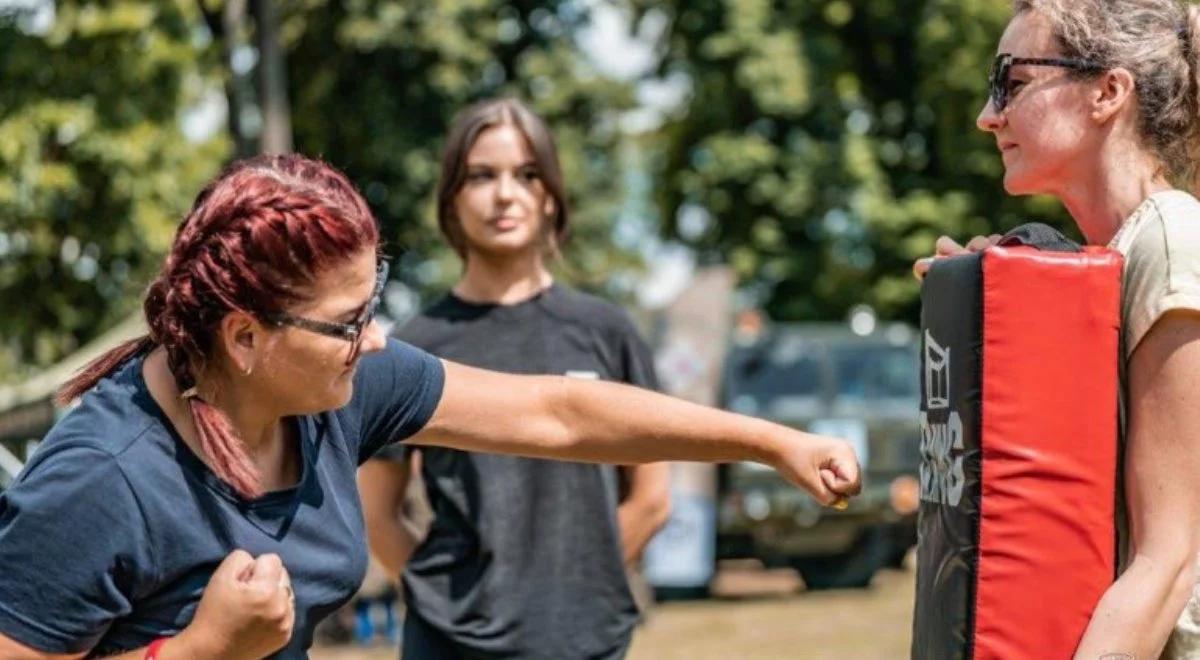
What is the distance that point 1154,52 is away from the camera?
289cm

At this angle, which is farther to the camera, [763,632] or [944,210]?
[944,210]

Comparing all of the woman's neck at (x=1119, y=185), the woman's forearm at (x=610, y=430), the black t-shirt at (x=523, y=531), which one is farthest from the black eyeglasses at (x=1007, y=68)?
the black t-shirt at (x=523, y=531)

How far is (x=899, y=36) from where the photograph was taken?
29.2 m

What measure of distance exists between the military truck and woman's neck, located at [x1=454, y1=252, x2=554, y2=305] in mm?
12400

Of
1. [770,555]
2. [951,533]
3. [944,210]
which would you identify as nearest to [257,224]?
[951,533]

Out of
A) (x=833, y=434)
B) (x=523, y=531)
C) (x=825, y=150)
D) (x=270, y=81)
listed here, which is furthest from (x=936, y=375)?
(x=825, y=150)

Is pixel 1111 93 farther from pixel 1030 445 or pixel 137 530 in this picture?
pixel 137 530

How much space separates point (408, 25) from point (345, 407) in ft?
63.9

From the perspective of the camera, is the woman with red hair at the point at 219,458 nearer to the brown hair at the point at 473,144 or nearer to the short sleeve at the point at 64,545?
the short sleeve at the point at 64,545

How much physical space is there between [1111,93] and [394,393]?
1.27 metres

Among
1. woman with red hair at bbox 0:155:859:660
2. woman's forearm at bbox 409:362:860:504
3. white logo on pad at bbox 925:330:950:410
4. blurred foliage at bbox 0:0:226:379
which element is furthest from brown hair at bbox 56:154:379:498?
blurred foliage at bbox 0:0:226:379

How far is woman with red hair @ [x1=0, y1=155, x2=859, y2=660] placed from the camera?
2.58 metres

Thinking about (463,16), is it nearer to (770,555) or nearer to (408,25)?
(408,25)

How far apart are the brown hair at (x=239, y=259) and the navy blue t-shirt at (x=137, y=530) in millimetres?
61
